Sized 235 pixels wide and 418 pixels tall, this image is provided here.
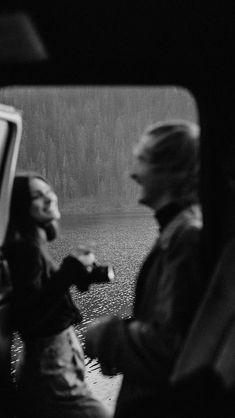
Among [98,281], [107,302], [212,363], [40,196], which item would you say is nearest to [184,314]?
[212,363]

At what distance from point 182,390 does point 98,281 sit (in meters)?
0.61

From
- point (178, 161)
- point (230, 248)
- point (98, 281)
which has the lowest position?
point (98, 281)

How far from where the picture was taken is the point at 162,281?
4.93 feet

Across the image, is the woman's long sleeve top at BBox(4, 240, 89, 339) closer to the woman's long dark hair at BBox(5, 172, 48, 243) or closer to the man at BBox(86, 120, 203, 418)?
the woman's long dark hair at BBox(5, 172, 48, 243)

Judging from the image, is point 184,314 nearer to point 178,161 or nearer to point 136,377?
point 136,377

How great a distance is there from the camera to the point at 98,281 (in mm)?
2029

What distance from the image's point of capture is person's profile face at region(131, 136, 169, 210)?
5.05ft

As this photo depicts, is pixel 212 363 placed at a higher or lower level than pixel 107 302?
higher

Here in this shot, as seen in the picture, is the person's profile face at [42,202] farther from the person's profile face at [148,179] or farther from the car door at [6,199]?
the person's profile face at [148,179]

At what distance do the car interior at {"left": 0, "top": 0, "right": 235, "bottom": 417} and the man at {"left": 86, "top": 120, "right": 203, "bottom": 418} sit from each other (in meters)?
0.03

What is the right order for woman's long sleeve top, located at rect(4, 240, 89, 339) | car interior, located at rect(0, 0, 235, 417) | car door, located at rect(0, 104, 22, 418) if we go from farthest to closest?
car door, located at rect(0, 104, 22, 418) < woman's long sleeve top, located at rect(4, 240, 89, 339) < car interior, located at rect(0, 0, 235, 417)

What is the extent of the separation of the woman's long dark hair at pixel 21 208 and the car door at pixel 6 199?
56 millimetres

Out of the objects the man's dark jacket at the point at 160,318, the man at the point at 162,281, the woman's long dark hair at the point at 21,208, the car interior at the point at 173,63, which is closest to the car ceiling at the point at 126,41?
the car interior at the point at 173,63

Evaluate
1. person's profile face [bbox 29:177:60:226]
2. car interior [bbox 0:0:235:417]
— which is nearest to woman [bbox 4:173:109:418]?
person's profile face [bbox 29:177:60:226]
